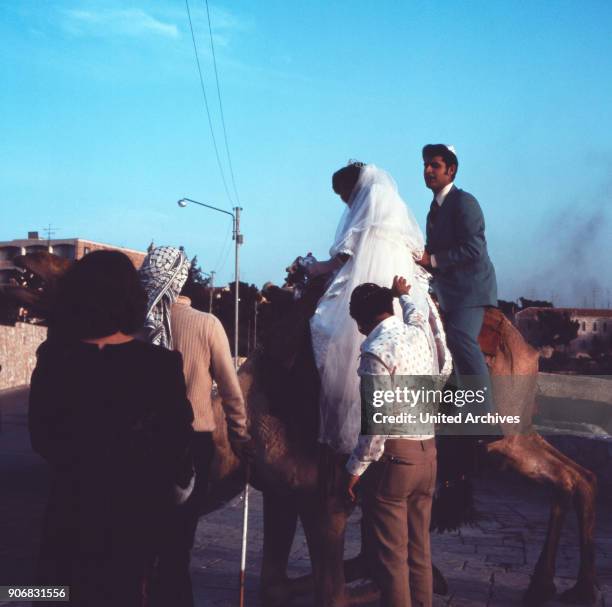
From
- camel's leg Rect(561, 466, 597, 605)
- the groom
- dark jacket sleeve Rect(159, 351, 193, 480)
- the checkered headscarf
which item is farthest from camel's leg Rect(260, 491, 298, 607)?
dark jacket sleeve Rect(159, 351, 193, 480)

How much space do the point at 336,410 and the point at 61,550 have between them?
2212mm

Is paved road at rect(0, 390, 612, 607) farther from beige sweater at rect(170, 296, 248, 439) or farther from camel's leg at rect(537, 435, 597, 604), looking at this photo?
beige sweater at rect(170, 296, 248, 439)

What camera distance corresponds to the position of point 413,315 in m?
5.05

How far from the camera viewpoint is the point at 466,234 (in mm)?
6477

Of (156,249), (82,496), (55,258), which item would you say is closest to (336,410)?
(156,249)

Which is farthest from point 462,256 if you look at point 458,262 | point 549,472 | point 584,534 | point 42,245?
point 42,245

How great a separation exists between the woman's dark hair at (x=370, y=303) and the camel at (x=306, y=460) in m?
0.95

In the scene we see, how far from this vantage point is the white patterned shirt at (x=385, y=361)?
4.47m

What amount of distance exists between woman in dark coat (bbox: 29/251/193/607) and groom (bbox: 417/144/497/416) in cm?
310

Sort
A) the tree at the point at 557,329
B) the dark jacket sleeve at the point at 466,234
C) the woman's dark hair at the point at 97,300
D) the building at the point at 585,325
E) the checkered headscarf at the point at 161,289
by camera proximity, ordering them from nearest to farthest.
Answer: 1. the woman's dark hair at the point at 97,300
2. the checkered headscarf at the point at 161,289
3. the dark jacket sleeve at the point at 466,234
4. the tree at the point at 557,329
5. the building at the point at 585,325

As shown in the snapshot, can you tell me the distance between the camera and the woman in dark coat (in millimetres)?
3404

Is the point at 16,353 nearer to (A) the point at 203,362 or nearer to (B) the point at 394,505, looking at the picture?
(A) the point at 203,362

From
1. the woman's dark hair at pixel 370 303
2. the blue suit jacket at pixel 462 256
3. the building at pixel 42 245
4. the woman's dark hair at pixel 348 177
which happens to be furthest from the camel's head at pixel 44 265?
the building at pixel 42 245

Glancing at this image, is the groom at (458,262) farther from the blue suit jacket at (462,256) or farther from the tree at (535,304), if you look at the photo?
the tree at (535,304)
